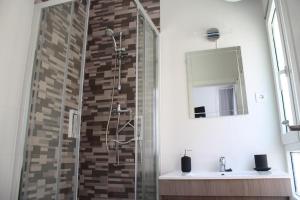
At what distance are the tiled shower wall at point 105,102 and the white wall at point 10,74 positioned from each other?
127 cm

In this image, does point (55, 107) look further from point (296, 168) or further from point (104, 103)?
point (296, 168)

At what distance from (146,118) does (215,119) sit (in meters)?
0.76

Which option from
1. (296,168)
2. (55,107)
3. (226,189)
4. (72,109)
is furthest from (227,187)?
(55,107)

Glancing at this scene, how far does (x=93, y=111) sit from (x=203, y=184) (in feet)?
5.39

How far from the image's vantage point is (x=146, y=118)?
7.94ft

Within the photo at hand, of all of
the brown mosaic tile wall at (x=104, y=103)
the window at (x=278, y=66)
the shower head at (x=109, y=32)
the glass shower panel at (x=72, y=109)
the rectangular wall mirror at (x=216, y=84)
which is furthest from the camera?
the shower head at (x=109, y=32)

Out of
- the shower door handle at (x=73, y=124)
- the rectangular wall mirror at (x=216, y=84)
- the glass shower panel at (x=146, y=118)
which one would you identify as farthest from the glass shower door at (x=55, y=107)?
the rectangular wall mirror at (x=216, y=84)

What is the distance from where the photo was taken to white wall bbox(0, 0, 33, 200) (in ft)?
5.22

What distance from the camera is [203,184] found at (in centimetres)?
199

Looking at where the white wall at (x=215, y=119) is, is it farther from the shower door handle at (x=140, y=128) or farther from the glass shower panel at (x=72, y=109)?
the glass shower panel at (x=72, y=109)

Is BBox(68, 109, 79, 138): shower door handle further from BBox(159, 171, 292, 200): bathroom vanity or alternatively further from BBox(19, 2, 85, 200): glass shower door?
BBox(159, 171, 292, 200): bathroom vanity

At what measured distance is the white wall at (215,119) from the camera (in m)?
2.43

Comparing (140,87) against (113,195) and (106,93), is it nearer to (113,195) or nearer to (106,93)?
(106,93)

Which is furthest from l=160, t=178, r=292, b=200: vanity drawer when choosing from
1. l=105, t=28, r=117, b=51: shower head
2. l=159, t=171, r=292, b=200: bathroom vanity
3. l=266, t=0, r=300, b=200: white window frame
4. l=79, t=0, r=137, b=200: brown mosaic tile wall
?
l=105, t=28, r=117, b=51: shower head
